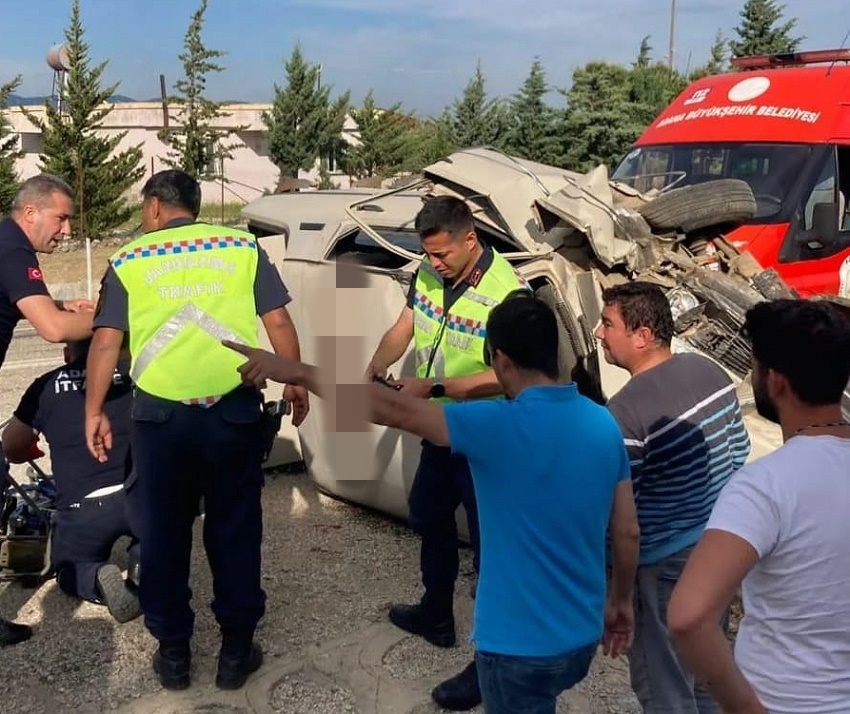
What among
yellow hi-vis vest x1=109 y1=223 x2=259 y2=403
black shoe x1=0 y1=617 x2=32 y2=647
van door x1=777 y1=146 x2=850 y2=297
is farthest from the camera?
van door x1=777 y1=146 x2=850 y2=297

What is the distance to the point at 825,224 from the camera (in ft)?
21.4

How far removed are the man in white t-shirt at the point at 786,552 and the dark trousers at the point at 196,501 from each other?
81.4 inches

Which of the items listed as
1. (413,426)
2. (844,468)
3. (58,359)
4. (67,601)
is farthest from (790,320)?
(58,359)

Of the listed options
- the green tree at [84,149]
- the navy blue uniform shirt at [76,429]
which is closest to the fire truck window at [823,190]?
the navy blue uniform shirt at [76,429]

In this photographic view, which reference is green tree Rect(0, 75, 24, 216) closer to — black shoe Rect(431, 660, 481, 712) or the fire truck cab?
the fire truck cab

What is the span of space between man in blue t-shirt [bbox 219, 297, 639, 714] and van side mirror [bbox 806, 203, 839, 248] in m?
4.89

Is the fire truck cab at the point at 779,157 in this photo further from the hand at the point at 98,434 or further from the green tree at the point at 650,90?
the green tree at the point at 650,90

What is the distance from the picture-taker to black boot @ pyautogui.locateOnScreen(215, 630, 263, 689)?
3.62 meters

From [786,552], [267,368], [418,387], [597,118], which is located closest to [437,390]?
[418,387]

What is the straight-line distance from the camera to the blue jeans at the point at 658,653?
8.93 ft

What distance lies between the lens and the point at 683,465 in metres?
2.71

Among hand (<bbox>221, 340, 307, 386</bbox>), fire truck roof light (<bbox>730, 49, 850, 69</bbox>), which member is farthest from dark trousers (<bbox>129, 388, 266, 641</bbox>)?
fire truck roof light (<bbox>730, 49, 850, 69</bbox>)

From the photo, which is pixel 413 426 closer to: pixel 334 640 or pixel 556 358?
pixel 556 358

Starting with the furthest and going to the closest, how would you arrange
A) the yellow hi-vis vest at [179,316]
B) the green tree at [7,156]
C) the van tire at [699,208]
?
1. the green tree at [7,156]
2. the van tire at [699,208]
3. the yellow hi-vis vest at [179,316]
